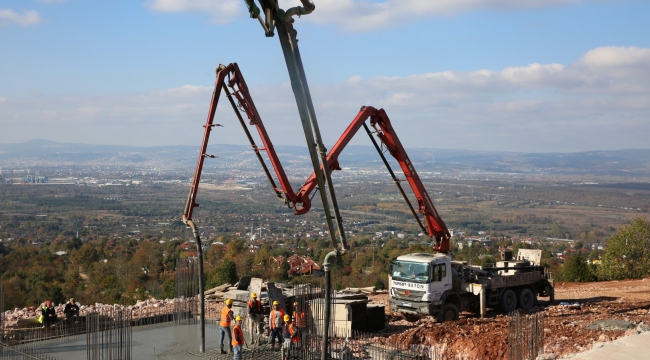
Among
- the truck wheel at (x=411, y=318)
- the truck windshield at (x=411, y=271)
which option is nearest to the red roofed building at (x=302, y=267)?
the truck wheel at (x=411, y=318)

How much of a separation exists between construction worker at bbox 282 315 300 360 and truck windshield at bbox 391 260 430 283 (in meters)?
6.23

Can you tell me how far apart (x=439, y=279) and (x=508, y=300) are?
3727mm

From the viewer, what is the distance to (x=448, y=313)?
796 inches

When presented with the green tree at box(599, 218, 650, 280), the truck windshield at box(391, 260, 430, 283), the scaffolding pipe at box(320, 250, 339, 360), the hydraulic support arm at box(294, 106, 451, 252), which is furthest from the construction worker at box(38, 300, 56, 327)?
the green tree at box(599, 218, 650, 280)

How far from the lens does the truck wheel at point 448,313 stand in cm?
2005

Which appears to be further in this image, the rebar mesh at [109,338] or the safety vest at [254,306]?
the safety vest at [254,306]

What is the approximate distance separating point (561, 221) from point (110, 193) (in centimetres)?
11093

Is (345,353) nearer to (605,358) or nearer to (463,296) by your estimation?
(605,358)

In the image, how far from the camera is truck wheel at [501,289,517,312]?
22.1 meters

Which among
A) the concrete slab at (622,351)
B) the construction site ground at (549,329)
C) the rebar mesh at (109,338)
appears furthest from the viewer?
the construction site ground at (549,329)

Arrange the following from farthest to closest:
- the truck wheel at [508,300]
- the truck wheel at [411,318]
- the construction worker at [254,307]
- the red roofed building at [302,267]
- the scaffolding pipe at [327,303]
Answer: the red roofed building at [302,267], the truck wheel at [508,300], the truck wheel at [411,318], the construction worker at [254,307], the scaffolding pipe at [327,303]

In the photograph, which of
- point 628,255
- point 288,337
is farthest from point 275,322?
point 628,255

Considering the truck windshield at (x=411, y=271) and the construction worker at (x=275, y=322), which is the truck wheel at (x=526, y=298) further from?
the construction worker at (x=275, y=322)

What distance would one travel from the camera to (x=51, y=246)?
217 ft
